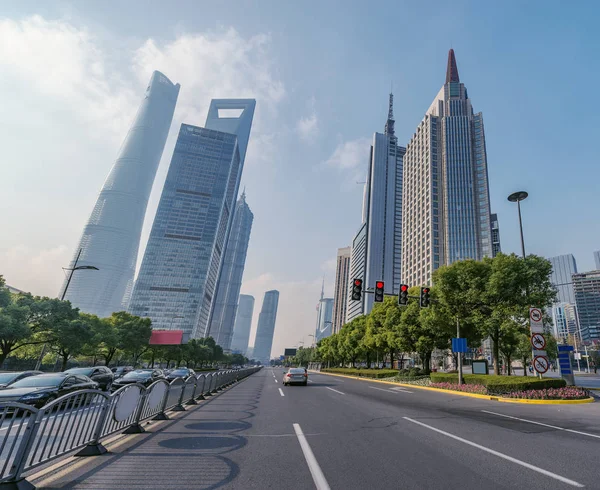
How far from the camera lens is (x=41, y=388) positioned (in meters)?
11.0

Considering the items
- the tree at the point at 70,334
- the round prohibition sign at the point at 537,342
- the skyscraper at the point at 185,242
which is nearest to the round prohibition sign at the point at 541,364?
the round prohibition sign at the point at 537,342

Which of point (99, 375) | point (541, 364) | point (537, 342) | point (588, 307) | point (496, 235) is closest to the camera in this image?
A: point (541, 364)

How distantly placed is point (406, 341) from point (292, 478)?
3150cm

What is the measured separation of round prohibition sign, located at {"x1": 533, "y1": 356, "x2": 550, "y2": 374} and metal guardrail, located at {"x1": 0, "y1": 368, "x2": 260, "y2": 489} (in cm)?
1561

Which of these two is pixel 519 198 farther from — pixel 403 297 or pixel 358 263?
pixel 358 263

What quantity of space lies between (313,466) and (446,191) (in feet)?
397

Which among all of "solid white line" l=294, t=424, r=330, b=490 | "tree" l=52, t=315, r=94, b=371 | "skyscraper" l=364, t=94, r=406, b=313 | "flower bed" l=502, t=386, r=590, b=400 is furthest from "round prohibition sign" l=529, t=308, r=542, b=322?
"skyscraper" l=364, t=94, r=406, b=313

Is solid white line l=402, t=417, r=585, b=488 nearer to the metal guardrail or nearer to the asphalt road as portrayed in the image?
the asphalt road

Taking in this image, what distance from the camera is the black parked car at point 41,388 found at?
384 inches

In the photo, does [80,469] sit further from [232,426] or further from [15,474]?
[232,426]

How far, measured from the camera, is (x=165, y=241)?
529ft

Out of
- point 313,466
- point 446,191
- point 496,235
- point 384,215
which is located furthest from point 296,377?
point 384,215

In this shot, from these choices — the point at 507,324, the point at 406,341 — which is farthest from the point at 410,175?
the point at 507,324

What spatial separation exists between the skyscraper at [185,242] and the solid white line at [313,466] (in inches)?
6242
